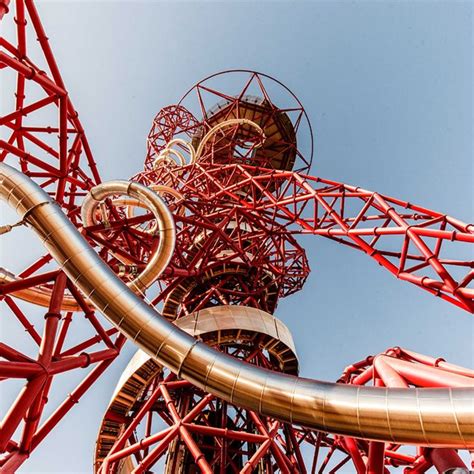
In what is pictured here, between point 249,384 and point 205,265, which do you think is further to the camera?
point 205,265

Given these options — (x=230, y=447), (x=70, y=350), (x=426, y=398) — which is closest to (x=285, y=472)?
(x=230, y=447)

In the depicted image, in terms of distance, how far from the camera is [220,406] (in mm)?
15203

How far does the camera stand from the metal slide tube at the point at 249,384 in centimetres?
521

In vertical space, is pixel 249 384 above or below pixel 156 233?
below

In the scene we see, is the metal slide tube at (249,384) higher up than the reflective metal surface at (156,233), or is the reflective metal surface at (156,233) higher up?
the reflective metal surface at (156,233)

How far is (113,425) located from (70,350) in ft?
18.4

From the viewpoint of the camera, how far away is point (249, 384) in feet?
20.5

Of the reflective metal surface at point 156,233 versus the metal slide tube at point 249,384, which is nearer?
the metal slide tube at point 249,384

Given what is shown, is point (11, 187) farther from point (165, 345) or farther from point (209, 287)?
point (209, 287)

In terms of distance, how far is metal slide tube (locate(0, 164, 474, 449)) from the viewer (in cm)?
521

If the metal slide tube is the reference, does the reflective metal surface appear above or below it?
above

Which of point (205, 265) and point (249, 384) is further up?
point (205, 265)

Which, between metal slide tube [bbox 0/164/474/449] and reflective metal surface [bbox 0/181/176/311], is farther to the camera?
reflective metal surface [bbox 0/181/176/311]

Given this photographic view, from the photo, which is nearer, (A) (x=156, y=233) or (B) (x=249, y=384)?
(B) (x=249, y=384)
